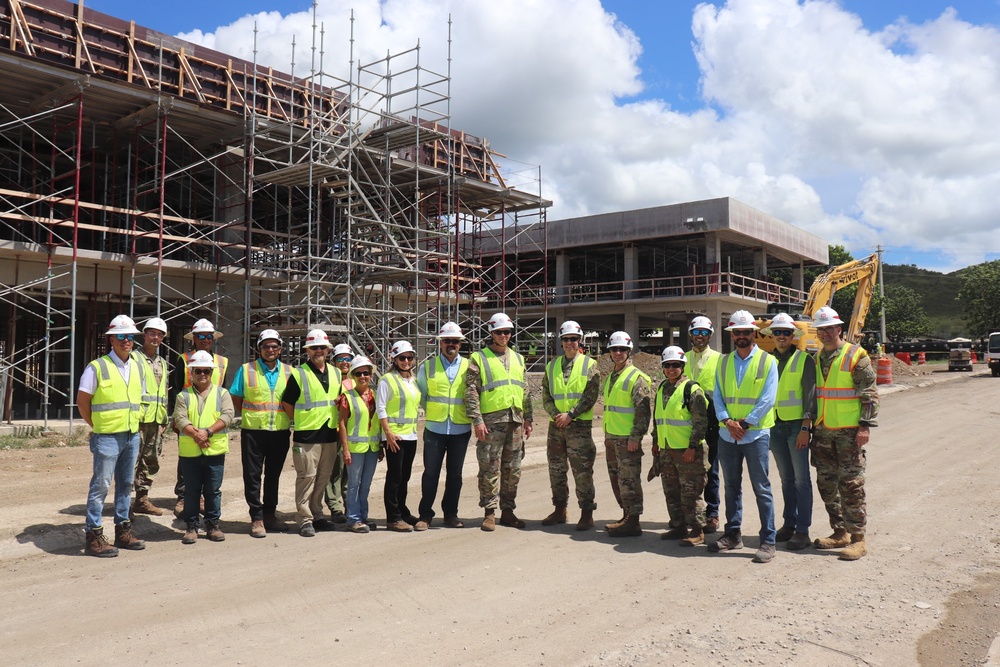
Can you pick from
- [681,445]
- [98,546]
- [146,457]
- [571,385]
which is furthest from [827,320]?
[146,457]

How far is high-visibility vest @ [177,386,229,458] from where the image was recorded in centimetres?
686

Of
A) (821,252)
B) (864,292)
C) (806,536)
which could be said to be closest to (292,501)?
(806,536)

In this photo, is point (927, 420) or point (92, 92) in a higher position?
point (92, 92)

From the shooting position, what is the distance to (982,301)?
56.1m

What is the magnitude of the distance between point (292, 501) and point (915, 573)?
6550mm

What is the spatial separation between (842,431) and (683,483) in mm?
1381

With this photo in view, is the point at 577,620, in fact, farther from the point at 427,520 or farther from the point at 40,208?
the point at 40,208

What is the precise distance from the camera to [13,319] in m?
15.5

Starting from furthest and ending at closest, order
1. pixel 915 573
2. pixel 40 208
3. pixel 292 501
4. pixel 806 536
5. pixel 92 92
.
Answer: pixel 40 208 → pixel 92 92 → pixel 292 501 → pixel 806 536 → pixel 915 573

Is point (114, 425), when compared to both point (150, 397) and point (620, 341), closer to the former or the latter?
point (150, 397)

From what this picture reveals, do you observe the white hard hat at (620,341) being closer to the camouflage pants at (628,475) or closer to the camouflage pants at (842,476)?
the camouflage pants at (628,475)

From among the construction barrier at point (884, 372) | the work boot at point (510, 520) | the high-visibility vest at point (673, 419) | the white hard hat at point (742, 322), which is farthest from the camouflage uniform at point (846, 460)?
the construction barrier at point (884, 372)

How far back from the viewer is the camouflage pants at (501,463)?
24.3ft

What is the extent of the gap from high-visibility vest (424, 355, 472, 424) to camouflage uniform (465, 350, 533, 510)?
12 centimetres
